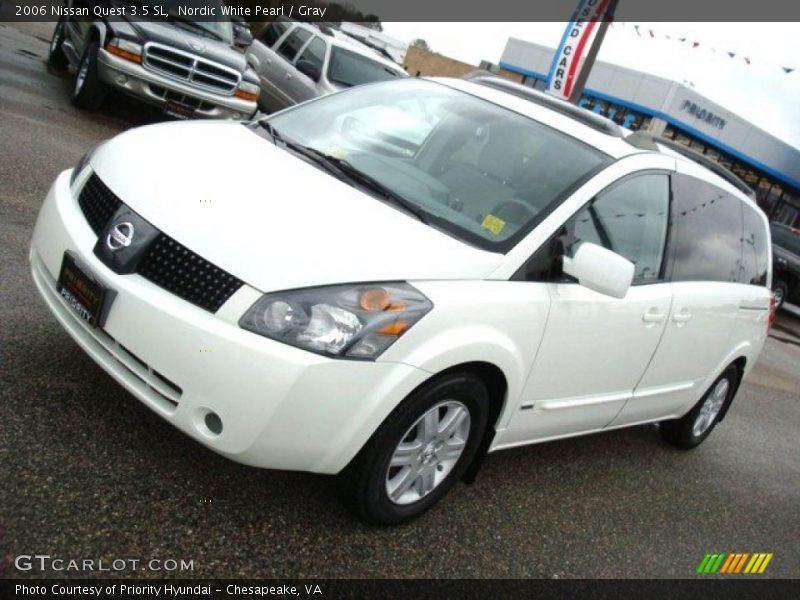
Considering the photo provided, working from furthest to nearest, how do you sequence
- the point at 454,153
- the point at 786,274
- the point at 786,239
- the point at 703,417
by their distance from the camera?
the point at 786,239, the point at 786,274, the point at 703,417, the point at 454,153

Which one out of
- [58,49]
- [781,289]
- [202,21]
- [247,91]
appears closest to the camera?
[247,91]

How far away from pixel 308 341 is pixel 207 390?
1.21 ft

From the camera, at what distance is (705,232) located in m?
4.38

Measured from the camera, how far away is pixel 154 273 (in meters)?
2.66

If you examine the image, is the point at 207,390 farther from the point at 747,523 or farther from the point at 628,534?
the point at 747,523

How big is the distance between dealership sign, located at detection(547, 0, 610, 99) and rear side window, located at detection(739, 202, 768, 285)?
23.1 ft

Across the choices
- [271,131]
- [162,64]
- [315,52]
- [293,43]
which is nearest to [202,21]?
A: [162,64]

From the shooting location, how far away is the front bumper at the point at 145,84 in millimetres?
8766

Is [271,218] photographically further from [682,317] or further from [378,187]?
[682,317]

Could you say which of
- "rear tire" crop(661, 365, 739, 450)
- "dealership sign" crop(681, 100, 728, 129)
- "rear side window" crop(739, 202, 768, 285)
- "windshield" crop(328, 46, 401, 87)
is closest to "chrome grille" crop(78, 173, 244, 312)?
"rear side window" crop(739, 202, 768, 285)

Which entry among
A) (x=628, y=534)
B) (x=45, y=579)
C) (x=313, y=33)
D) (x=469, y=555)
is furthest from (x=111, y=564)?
(x=313, y=33)

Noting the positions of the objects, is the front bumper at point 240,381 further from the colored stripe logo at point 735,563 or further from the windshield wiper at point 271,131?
the colored stripe logo at point 735,563

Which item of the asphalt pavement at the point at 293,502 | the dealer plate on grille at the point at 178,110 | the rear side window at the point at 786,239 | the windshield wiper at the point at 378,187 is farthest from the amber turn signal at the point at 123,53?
the rear side window at the point at 786,239

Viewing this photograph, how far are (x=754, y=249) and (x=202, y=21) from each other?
8013 mm
